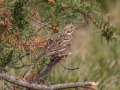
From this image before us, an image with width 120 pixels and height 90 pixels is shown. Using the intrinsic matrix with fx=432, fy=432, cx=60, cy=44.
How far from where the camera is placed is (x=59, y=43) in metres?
3.55

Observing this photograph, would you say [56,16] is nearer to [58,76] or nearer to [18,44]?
[18,44]

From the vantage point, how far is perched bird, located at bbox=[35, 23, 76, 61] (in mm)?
3330

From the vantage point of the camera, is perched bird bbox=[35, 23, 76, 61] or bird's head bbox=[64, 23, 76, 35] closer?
perched bird bbox=[35, 23, 76, 61]

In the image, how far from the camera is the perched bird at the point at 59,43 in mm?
3330

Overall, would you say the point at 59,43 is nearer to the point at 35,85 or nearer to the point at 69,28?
the point at 69,28

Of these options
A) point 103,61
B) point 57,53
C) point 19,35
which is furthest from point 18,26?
point 103,61

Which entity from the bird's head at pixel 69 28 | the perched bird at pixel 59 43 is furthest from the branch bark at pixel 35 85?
the bird's head at pixel 69 28

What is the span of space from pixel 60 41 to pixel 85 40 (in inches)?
269

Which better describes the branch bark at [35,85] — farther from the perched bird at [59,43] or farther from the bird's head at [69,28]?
the bird's head at [69,28]

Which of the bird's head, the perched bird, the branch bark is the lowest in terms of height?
the branch bark

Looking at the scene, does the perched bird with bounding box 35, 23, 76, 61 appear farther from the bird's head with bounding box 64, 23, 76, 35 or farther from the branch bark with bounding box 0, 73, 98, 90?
the branch bark with bounding box 0, 73, 98, 90

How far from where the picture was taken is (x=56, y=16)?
3684 millimetres

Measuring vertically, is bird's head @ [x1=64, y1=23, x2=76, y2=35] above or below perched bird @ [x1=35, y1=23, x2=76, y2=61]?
above

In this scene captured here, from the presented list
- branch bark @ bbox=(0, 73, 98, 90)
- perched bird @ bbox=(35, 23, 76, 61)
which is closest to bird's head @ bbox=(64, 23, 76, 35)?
perched bird @ bbox=(35, 23, 76, 61)
